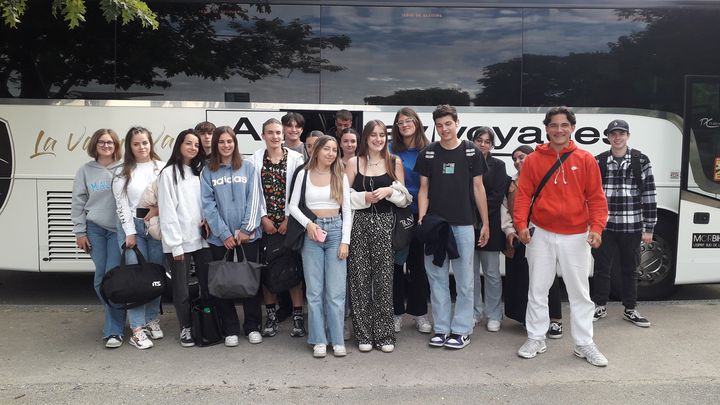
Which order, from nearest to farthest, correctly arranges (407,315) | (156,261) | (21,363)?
(21,363) → (156,261) → (407,315)

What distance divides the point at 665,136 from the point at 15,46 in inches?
267

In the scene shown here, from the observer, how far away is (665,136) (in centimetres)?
586

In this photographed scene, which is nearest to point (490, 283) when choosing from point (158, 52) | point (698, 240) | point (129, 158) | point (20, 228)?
point (698, 240)

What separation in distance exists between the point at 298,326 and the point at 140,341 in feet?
4.36

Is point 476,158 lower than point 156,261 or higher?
higher

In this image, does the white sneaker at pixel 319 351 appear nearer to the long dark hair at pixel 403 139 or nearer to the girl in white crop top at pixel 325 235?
the girl in white crop top at pixel 325 235

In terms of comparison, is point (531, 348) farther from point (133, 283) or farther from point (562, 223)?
point (133, 283)

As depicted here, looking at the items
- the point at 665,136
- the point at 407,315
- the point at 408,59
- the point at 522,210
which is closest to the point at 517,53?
the point at 408,59

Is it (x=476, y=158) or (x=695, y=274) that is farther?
(x=695, y=274)

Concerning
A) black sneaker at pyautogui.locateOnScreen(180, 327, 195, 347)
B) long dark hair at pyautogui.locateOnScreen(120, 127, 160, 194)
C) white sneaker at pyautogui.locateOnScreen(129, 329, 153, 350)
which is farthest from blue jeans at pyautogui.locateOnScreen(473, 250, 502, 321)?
long dark hair at pyautogui.locateOnScreen(120, 127, 160, 194)

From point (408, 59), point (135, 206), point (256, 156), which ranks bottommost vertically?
point (135, 206)

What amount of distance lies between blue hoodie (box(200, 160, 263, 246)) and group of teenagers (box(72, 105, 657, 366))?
12 millimetres

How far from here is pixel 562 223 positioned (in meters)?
4.30

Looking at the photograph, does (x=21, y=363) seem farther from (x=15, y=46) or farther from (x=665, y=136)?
(x=665, y=136)
